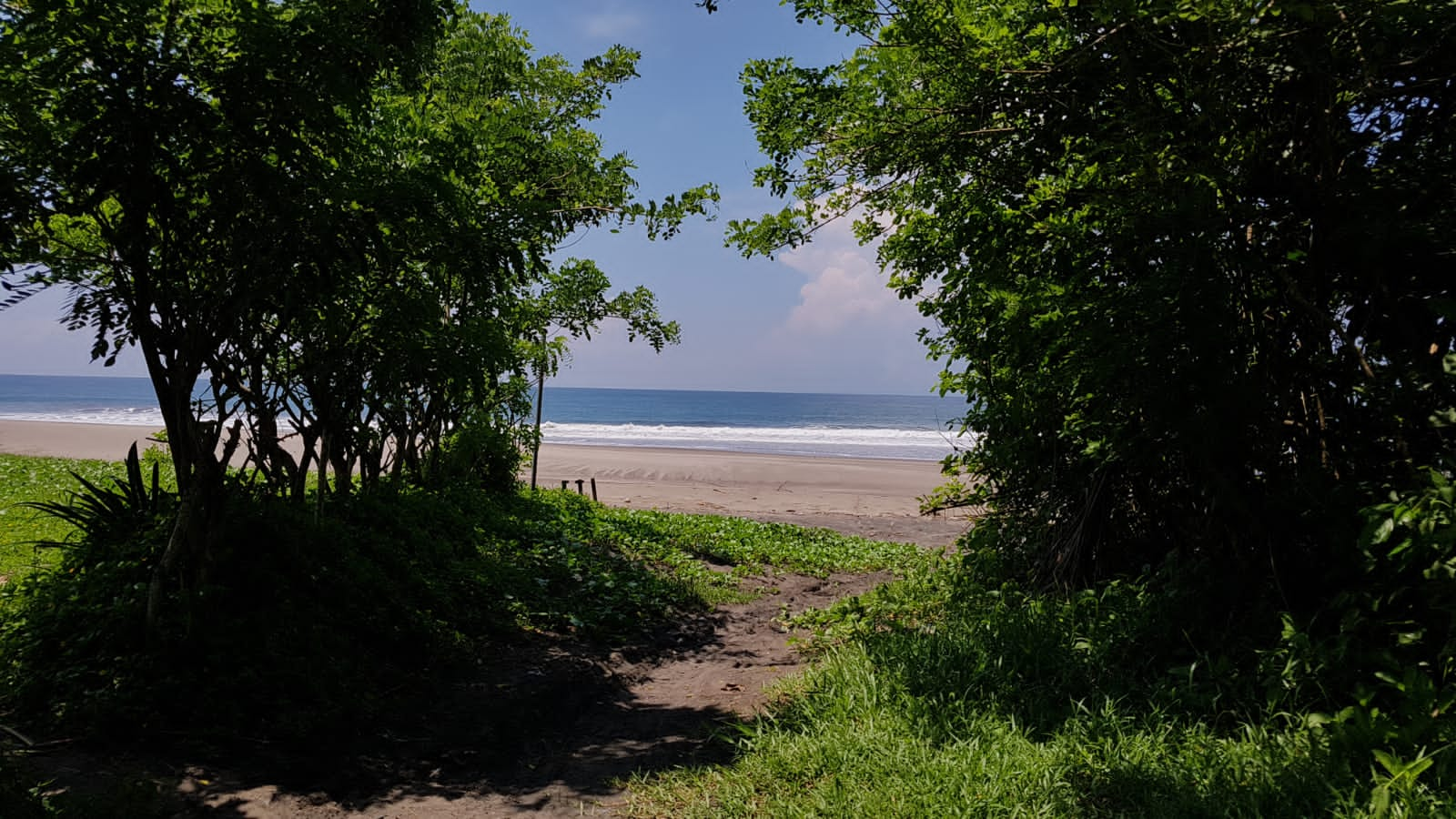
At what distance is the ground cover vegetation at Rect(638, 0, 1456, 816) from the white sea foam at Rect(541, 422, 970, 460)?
3077 centimetres

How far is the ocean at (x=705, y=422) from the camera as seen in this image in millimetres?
41750

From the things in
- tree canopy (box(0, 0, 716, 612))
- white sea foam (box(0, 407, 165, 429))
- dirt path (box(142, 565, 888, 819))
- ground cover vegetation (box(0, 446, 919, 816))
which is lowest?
white sea foam (box(0, 407, 165, 429))

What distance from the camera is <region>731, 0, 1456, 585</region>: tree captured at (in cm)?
384

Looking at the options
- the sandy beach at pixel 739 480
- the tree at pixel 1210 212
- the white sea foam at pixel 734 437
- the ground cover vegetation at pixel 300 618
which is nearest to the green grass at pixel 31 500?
the ground cover vegetation at pixel 300 618

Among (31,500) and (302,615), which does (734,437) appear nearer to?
(31,500)

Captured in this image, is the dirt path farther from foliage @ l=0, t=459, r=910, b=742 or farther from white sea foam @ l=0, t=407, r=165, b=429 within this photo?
white sea foam @ l=0, t=407, r=165, b=429

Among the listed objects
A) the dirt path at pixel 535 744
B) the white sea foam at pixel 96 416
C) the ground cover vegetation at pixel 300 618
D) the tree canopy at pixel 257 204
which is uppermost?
the tree canopy at pixel 257 204

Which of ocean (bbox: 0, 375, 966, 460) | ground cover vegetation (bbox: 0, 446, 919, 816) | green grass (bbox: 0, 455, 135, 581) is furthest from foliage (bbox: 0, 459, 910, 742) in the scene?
ocean (bbox: 0, 375, 966, 460)

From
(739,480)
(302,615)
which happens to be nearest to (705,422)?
(739,480)

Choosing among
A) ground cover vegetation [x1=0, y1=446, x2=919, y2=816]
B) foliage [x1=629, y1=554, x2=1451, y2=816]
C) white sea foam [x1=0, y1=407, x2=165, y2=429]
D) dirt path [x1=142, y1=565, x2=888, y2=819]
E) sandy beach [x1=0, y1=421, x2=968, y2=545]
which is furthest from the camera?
white sea foam [x1=0, y1=407, x2=165, y2=429]

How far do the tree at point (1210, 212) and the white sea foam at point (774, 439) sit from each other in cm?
3089

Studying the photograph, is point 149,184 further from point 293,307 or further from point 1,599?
point 1,599

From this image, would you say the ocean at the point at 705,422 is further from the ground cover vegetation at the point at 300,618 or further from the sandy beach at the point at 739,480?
the ground cover vegetation at the point at 300,618

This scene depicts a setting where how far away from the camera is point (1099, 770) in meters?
3.69
